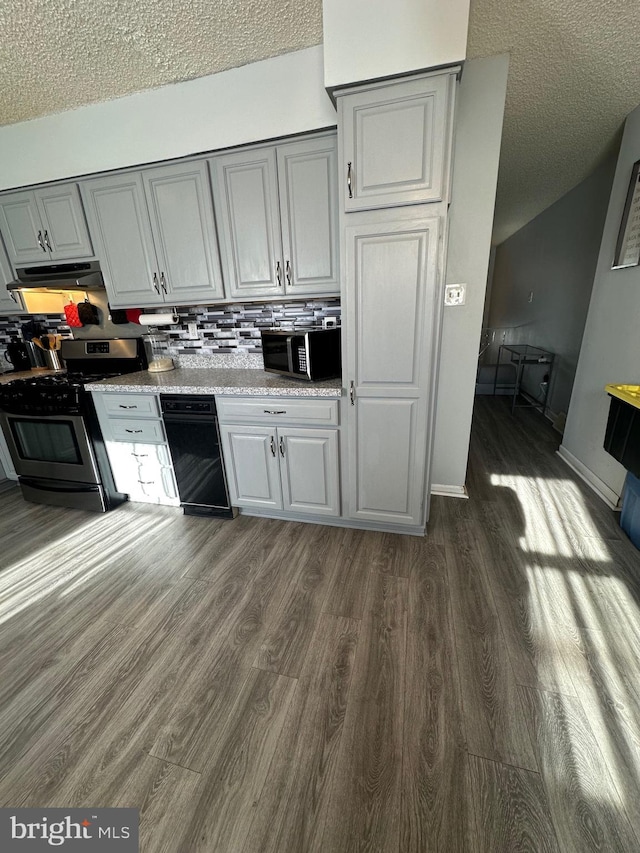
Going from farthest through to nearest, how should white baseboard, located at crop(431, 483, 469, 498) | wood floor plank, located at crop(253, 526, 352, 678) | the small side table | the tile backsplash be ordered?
the small side table < white baseboard, located at crop(431, 483, 469, 498) < the tile backsplash < wood floor plank, located at crop(253, 526, 352, 678)

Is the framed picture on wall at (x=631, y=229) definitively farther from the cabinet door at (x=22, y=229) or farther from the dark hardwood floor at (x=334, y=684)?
the cabinet door at (x=22, y=229)

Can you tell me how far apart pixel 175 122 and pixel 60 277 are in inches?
52.1

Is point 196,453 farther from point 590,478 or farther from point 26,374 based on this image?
point 590,478

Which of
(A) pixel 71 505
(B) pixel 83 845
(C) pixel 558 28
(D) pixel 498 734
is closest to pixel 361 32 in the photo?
(C) pixel 558 28

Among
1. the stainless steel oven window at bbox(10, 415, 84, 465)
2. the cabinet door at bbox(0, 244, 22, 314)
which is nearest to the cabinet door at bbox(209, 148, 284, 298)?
the stainless steel oven window at bbox(10, 415, 84, 465)

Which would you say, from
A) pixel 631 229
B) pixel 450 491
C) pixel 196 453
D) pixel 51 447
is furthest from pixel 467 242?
pixel 51 447

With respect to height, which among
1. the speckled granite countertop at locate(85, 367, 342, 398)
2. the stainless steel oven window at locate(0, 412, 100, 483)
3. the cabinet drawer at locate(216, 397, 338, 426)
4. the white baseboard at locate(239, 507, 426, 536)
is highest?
the speckled granite countertop at locate(85, 367, 342, 398)

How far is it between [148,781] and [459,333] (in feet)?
8.19

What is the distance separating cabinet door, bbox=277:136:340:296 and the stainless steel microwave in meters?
0.29

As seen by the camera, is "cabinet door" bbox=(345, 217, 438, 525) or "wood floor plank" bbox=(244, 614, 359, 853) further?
"cabinet door" bbox=(345, 217, 438, 525)

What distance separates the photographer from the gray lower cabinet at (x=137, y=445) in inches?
87.8

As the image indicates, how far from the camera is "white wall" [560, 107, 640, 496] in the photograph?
7.25 feet

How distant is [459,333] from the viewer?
214 cm
